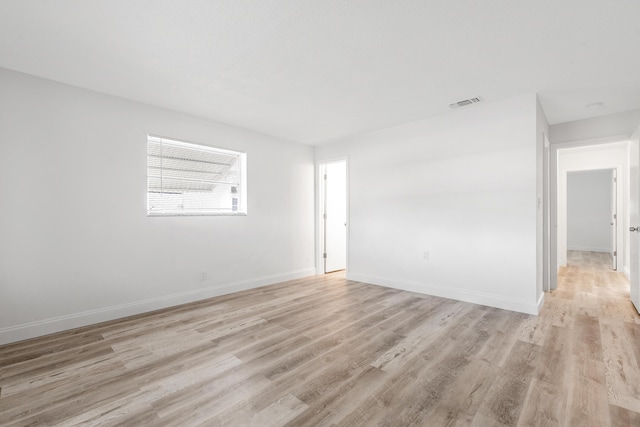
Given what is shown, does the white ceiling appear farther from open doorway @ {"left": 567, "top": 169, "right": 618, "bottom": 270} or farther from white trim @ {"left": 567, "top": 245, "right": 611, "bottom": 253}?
white trim @ {"left": 567, "top": 245, "right": 611, "bottom": 253}

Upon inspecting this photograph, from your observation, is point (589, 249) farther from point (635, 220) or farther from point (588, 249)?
point (635, 220)

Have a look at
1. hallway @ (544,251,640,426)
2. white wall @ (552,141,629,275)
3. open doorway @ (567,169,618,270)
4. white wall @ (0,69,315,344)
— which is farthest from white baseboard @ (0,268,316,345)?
open doorway @ (567,169,618,270)

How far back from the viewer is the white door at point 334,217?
5719 millimetres

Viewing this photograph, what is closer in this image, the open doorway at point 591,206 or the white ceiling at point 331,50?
the white ceiling at point 331,50

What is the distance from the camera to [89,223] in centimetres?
309

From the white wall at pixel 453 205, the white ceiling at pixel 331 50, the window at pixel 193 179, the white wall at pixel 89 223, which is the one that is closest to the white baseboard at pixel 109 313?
the white wall at pixel 89 223

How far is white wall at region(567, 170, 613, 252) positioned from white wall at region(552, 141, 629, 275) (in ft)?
9.75

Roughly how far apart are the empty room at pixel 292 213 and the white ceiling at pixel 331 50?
0.02 meters

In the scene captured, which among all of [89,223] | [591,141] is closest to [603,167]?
[591,141]

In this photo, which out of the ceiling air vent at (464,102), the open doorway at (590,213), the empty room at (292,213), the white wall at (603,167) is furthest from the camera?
the open doorway at (590,213)

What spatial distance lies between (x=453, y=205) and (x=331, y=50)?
2.62 m

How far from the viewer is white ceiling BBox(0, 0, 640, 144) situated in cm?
190

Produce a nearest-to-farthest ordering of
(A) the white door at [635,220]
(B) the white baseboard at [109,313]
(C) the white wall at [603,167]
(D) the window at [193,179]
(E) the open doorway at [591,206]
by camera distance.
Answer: (B) the white baseboard at [109,313] → (A) the white door at [635,220] → (D) the window at [193,179] → (E) the open doorway at [591,206] → (C) the white wall at [603,167]

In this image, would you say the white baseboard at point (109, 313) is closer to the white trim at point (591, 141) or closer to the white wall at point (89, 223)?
the white wall at point (89, 223)
